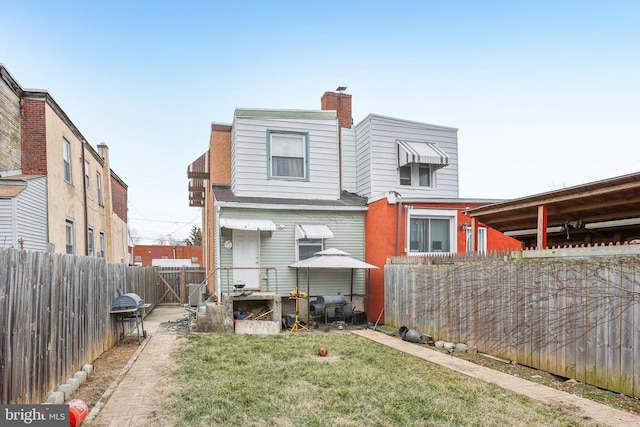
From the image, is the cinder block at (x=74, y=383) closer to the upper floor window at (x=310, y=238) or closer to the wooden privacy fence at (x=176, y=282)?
the upper floor window at (x=310, y=238)

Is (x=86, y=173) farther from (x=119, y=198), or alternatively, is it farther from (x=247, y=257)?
(x=247, y=257)

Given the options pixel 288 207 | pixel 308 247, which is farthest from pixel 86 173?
pixel 308 247

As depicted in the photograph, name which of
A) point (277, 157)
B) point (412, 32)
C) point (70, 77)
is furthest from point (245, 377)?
point (70, 77)

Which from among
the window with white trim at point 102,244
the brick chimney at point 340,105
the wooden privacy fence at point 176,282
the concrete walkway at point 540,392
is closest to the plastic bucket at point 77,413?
the concrete walkway at point 540,392

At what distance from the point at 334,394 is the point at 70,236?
13778 millimetres

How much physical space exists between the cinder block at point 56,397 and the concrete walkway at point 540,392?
5.99m

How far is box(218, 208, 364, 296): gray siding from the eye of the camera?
13923 millimetres

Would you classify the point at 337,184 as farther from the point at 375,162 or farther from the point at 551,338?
the point at 551,338

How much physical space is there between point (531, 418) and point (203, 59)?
610 inches

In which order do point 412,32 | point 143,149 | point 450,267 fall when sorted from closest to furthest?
1. point 450,267
2. point 412,32
3. point 143,149

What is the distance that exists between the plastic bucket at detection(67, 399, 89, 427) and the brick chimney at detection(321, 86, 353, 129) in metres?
14.1

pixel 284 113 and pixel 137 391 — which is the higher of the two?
pixel 284 113

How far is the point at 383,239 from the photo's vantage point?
13891 millimetres

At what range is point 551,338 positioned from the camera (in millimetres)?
6949
